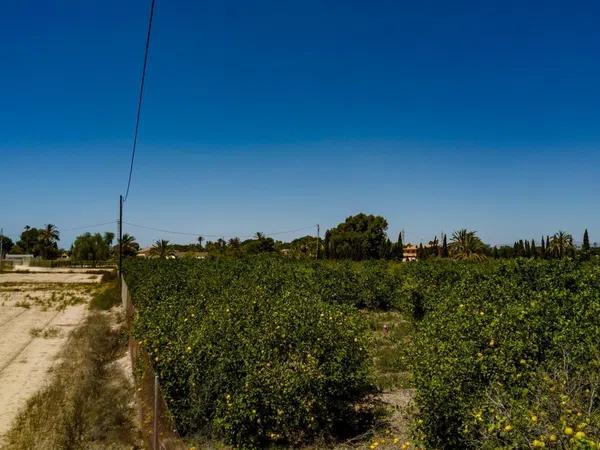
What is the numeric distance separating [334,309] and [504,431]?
418cm

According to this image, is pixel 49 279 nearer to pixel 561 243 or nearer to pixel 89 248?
pixel 89 248

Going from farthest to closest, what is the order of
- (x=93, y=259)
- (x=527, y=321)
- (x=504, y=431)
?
(x=93, y=259) < (x=527, y=321) < (x=504, y=431)

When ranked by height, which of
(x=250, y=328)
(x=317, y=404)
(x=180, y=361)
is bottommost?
(x=317, y=404)

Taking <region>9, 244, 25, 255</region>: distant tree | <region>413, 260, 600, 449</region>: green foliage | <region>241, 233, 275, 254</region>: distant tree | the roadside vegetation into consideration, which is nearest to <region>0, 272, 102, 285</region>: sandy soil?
<region>241, 233, 275, 254</region>: distant tree

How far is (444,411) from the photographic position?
5.75 metres

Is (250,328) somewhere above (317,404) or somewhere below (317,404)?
above

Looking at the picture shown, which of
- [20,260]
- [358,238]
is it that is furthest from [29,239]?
[358,238]

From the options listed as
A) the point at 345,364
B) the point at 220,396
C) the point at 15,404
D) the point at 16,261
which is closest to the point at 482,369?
the point at 345,364

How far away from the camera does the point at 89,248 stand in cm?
9362

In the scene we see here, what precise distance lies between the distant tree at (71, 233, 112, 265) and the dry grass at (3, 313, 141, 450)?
86332mm

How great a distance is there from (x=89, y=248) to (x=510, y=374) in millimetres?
98243

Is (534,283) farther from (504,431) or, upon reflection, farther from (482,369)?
(504,431)

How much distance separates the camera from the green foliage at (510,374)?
4.17 m

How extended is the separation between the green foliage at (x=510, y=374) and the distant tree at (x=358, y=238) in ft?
196
